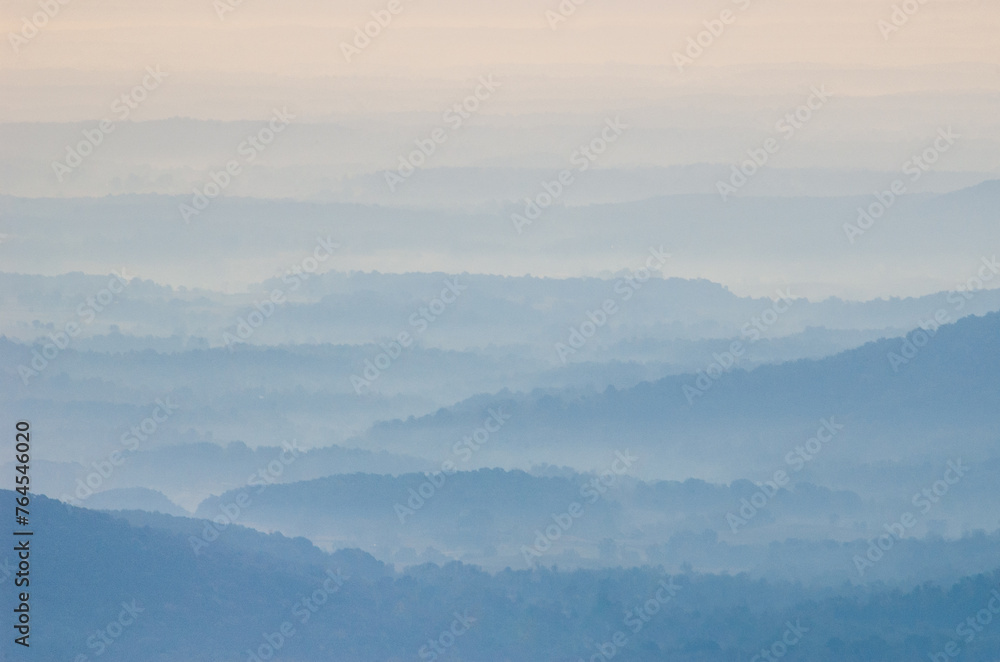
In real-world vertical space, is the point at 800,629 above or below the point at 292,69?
below

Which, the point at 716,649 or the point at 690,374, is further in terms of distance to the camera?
the point at 690,374

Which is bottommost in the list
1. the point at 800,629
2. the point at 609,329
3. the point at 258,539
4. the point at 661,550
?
the point at 800,629

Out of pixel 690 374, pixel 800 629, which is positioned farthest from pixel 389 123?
pixel 800 629

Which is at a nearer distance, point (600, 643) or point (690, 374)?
point (600, 643)

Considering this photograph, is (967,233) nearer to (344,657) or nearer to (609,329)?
(609,329)

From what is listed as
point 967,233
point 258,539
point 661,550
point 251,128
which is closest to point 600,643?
point 661,550

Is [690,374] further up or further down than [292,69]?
further down

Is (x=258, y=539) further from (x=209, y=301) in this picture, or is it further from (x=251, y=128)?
(x=251, y=128)

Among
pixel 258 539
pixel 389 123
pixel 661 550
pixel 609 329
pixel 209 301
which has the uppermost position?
pixel 389 123

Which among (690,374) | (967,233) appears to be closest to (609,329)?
(690,374)
